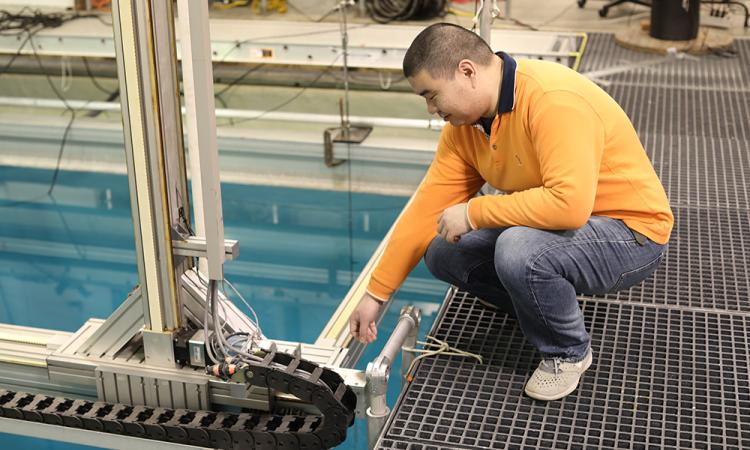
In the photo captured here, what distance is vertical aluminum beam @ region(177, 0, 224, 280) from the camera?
197cm

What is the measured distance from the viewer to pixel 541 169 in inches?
84.6

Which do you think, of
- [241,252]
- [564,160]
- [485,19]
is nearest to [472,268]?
[564,160]

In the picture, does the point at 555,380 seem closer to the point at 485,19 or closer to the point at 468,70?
the point at 468,70

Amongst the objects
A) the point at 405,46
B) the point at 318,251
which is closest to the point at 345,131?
the point at 405,46

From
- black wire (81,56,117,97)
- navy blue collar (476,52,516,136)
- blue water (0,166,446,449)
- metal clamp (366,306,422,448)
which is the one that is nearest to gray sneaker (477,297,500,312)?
metal clamp (366,306,422,448)

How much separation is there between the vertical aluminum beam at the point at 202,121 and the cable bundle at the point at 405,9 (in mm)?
5392

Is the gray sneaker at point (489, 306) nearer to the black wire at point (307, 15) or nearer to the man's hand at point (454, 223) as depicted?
the man's hand at point (454, 223)

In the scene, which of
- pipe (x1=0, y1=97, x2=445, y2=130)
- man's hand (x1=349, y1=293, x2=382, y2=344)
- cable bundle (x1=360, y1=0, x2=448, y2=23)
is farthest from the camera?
cable bundle (x1=360, y1=0, x2=448, y2=23)

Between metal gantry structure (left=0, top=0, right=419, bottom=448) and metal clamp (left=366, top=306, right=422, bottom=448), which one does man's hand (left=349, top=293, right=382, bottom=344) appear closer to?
metal gantry structure (left=0, top=0, right=419, bottom=448)

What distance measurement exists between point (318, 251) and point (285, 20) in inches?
104

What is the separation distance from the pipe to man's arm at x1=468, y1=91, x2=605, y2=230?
4.01 metres

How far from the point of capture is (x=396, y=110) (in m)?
7.26

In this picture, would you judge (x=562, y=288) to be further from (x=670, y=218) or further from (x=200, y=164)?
(x=200, y=164)

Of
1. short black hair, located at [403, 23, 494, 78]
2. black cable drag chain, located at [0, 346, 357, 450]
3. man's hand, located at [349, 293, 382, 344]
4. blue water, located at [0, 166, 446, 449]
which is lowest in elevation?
blue water, located at [0, 166, 446, 449]
